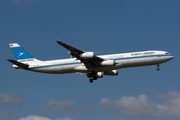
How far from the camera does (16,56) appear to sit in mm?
57562

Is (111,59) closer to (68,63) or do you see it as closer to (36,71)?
(68,63)

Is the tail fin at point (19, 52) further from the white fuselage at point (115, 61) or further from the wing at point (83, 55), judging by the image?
the wing at point (83, 55)

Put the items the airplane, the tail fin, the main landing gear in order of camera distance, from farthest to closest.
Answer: the tail fin < the main landing gear < the airplane

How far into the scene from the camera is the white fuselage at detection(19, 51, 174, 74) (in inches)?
1954

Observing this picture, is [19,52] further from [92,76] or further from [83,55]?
[83,55]

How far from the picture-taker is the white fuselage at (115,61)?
49625mm

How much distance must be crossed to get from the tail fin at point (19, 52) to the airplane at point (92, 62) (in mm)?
2815

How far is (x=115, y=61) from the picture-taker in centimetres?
4975

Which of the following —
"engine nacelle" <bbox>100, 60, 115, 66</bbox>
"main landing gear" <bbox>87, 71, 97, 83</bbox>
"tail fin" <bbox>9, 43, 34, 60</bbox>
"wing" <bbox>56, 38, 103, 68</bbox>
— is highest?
"tail fin" <bbox>9, 43, 34, 60</bbox>

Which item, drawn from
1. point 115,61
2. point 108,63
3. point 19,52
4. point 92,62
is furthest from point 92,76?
point 19,52

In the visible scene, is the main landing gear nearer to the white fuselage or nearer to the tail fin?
the white fuselage

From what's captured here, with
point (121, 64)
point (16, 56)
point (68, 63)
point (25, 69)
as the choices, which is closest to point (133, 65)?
point (121, 64)

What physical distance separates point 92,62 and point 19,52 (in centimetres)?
1753

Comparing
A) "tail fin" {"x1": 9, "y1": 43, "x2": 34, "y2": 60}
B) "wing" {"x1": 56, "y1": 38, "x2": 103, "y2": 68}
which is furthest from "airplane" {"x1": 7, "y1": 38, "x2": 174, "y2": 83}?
"tail fin" {"x1": 9, "y1": 43, "x2": 34, "y2": 60}
